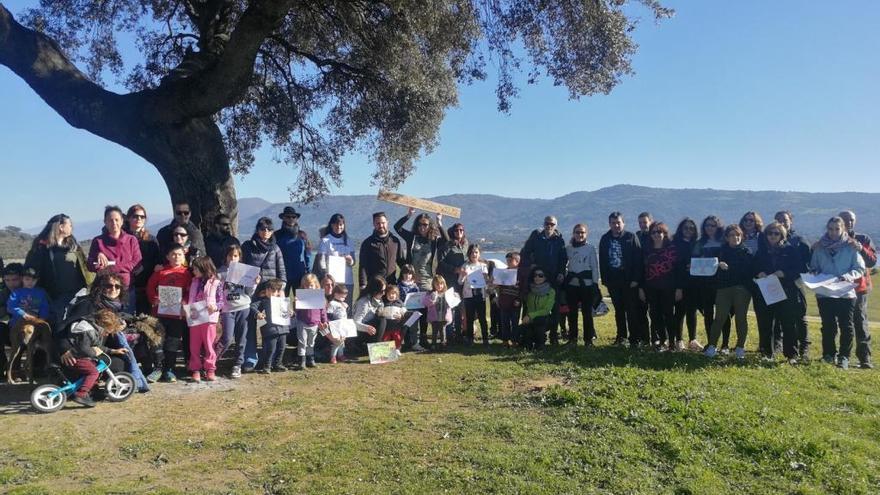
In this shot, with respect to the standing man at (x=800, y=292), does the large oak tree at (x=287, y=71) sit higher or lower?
higher

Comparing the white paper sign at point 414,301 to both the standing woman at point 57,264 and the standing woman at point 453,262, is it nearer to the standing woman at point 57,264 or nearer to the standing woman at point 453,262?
the standing woman at point 453,262

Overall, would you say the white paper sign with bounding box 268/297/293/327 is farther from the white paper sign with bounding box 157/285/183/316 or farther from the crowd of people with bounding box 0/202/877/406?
the white paper sign with bounding box 157/285/183/316

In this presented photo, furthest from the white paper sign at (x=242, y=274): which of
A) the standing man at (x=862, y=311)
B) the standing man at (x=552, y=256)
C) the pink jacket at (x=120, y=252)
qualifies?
the standing man at (x=862, y=311)

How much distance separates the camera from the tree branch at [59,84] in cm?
899

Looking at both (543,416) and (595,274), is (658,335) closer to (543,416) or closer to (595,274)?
(595,274)

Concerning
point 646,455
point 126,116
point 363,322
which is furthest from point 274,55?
point 646,455

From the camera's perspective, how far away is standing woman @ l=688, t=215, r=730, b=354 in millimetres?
9062

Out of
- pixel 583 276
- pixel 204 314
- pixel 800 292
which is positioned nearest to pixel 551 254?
pixel 583 276

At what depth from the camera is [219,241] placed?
27.9 feet

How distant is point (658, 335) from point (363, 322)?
4955mm

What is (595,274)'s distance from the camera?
963 cm

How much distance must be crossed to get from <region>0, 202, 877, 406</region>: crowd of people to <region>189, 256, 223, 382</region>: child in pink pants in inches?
0.7

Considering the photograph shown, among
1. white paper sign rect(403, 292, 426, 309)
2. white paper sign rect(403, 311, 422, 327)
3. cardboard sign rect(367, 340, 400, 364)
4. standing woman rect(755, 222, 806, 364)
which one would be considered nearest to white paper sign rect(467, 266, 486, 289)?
white paper sign rect(403, 292, 426, 309)

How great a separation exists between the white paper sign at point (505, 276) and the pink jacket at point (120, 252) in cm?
557
